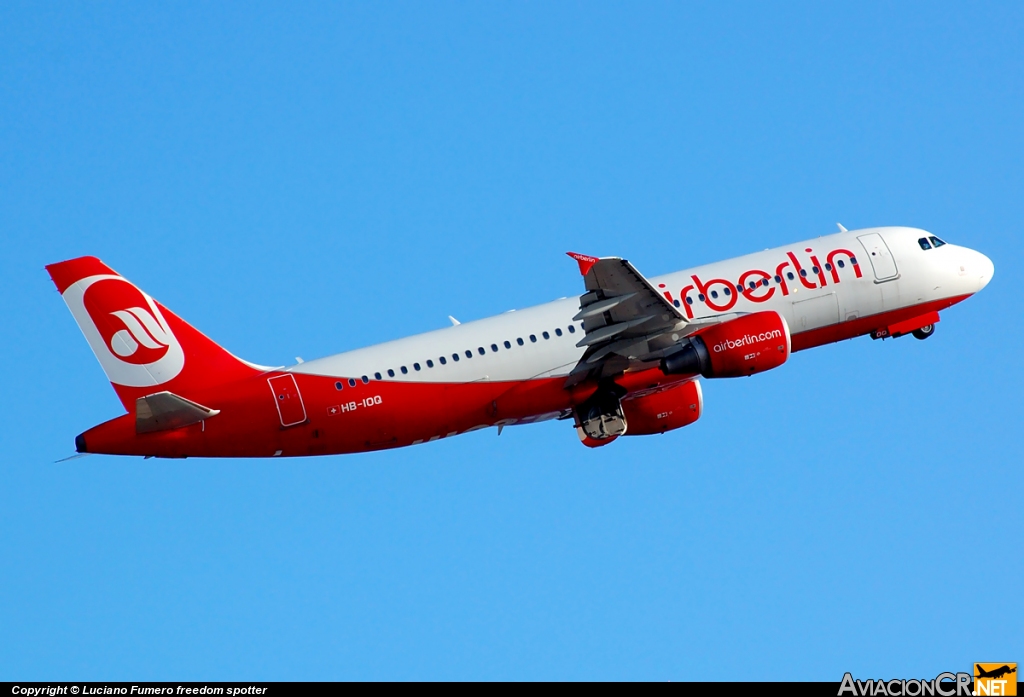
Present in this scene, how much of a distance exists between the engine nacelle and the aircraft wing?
862mm

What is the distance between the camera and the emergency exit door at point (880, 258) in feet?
170

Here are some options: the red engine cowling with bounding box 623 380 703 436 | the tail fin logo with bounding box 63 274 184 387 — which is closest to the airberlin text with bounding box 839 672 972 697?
the red engine cowling with bounding box 623 380 703 436

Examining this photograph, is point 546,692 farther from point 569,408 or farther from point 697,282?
point 697,282

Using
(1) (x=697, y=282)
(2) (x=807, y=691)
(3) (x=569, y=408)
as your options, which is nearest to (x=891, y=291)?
(1) (x=697, y=282)

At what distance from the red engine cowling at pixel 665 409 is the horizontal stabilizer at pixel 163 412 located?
57.7 feet

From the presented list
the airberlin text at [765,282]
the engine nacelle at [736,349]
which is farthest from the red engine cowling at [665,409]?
the engine nacelle at [736,349]

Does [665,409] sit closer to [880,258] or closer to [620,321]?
[620,321]

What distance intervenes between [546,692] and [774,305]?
19.8 meters

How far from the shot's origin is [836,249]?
169 feet

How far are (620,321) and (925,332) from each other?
14.6 m

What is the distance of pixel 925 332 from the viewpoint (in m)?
53.6

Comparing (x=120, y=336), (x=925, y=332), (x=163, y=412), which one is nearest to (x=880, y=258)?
(x=925, y=332)

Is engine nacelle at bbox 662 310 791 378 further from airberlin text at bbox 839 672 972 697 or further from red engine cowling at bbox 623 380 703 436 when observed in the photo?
→ airberlin text at bbox 839 672 972 697

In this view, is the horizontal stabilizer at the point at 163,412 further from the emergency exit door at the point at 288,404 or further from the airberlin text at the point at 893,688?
the airberlin text at the point at 893,688
